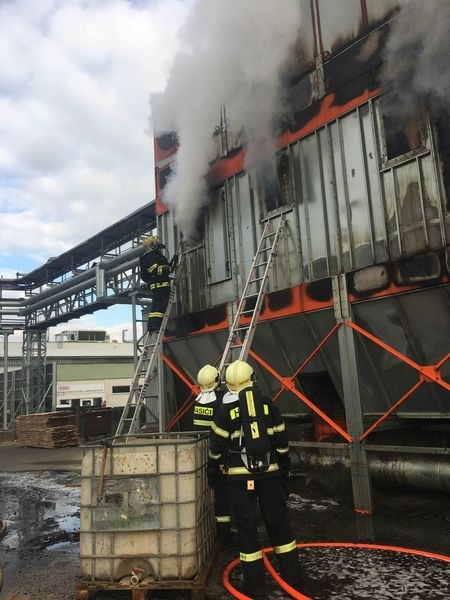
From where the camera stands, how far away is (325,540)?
4.88m

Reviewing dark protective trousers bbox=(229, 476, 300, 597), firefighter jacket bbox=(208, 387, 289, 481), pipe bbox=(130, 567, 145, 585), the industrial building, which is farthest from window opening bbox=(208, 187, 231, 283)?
pipe bbox=(130, 567, 145, 585)

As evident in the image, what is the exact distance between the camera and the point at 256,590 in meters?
3.62

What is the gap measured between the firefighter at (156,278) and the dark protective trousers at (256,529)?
4999mm

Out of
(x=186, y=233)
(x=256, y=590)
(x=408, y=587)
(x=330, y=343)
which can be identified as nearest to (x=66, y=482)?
(x=186, y=233)

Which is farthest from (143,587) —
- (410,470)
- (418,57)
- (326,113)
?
(326,113)

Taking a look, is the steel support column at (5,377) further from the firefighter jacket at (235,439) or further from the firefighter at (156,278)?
the firefighter jacket at (235,439)

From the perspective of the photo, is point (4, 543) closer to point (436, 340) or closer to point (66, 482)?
point (66, 482)

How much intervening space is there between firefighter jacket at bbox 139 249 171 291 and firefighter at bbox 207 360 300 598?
4.70 metres

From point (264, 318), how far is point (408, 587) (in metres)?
3.84

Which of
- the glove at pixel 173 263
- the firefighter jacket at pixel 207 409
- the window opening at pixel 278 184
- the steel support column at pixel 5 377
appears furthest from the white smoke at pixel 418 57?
the steel support column at pixel 5 377

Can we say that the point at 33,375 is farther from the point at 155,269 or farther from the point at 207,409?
the point at 207,409

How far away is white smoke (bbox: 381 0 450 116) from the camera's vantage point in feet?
16.5

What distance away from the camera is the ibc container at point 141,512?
3818mm

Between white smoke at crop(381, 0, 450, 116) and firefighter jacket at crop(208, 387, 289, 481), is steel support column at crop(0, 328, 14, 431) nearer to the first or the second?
firefighter jacket at crop(208, 387, 289, 481)
